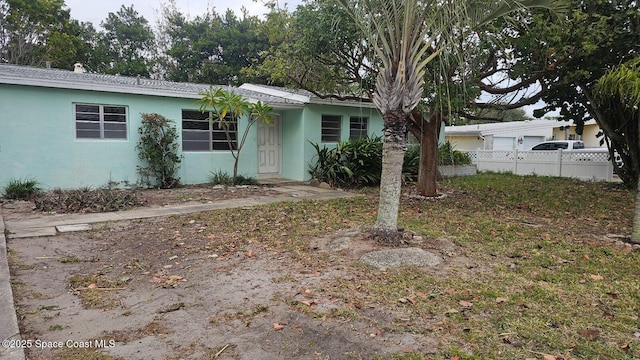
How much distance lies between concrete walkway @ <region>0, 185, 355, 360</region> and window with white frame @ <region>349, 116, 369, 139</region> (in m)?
3.47

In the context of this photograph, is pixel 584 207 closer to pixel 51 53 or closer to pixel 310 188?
pixel 310 188

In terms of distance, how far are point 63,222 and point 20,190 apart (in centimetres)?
333

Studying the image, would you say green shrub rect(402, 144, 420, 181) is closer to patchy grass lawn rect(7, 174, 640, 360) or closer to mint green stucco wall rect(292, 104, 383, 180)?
mint green stucco wall rect(292, 104, 383, 180)

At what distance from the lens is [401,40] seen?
526 centimetres

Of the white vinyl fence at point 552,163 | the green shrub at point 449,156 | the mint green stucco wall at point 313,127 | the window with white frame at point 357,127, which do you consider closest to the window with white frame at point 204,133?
the mint green stucco wall at point 313,127

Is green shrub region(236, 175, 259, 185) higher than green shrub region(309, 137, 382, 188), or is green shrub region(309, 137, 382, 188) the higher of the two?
green shrub region(309, 137, 382, 188)

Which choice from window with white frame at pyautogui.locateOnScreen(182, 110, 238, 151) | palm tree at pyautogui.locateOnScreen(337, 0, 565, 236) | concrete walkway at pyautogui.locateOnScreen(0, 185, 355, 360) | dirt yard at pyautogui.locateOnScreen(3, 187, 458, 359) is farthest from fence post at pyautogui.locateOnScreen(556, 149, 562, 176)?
dirt yard at pyautogui.locateOnScreen(3, 187, 458, 359)

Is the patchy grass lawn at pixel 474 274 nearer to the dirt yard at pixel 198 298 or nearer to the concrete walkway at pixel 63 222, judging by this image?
the dirt yard at pixel 198 298

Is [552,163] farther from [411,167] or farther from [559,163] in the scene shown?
[411,167]

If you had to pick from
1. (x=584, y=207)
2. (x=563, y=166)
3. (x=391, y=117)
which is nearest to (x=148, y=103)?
(x=391, y=117)

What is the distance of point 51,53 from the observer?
23.6m

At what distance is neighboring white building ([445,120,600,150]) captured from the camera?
27125mm

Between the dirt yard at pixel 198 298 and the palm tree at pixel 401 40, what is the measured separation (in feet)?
3.57

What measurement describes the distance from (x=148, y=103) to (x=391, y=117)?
8.25 m
